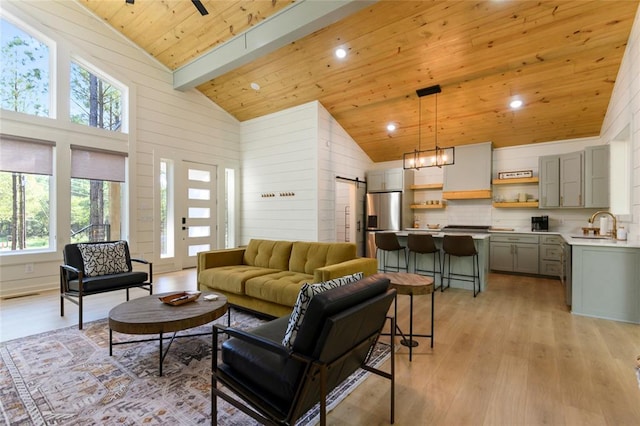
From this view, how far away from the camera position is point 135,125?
541cm

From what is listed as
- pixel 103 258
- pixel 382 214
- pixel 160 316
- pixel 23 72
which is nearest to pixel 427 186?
pixel 382 214

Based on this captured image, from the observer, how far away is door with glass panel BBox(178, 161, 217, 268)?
6199 millimetres

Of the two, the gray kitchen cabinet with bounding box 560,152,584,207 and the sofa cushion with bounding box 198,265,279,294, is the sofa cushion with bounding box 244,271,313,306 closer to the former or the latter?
the sofa cushion with bounding box 198,265,279,294

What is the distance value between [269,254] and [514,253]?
4861 mm

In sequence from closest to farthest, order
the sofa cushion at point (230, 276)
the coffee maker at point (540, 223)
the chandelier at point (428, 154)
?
the sofa cushion at point (230, 276) → the chandelier at point (428, 154) → the coffee maker at point (540, 223)

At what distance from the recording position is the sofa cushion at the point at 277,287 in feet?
9.53

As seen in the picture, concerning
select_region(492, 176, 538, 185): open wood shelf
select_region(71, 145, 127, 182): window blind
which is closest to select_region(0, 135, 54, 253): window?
select_region(71, 145, 127, 182): window blind

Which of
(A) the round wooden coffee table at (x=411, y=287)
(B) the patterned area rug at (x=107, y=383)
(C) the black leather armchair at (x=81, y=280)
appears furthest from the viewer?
(C) the black leather armchair at (x=81, y=280)

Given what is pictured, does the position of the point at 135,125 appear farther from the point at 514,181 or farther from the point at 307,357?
the point at 514,181

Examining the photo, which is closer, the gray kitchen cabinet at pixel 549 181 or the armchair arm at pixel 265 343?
the armchair arm at pixel 265 343

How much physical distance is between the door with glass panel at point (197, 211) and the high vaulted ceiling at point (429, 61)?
5.82 ft

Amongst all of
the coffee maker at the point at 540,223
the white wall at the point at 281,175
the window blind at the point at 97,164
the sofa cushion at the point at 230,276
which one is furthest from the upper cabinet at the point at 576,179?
the window blind at the point at 97,164

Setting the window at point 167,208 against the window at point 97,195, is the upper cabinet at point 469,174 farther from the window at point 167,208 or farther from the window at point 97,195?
the window at point 97,195

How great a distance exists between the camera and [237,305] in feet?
11.3
